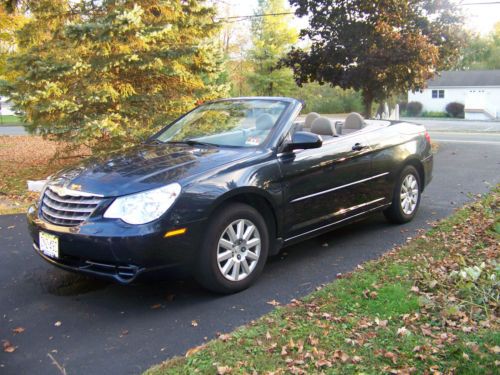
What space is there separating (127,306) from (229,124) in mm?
2024

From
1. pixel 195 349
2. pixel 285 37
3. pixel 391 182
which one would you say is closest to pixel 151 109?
pixel 391 182

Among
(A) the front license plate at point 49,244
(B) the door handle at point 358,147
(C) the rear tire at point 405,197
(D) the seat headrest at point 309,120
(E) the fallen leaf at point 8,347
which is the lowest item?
(E) the fallen leaf at point 8,347

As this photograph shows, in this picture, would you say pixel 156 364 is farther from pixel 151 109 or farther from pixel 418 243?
pixel 151 109

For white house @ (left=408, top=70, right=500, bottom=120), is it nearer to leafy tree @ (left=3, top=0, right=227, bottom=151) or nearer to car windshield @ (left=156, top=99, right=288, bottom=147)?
leafy tree @ (left=3, top=0, right=227, bottom=151)

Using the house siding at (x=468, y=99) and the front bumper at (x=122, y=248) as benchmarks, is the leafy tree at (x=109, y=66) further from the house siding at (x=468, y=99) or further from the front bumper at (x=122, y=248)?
the house siding at (x=468, y=99)

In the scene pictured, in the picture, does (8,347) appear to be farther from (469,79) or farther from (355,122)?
(469,79)

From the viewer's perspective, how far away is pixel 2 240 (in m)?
5.88

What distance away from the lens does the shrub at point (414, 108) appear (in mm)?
53000

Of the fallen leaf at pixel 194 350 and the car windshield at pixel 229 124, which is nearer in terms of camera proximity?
the fallen leaf at pixel 194 350

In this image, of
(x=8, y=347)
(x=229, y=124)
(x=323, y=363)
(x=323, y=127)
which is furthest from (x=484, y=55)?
(x=8, y=347)

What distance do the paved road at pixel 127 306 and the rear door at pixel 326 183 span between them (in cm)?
44

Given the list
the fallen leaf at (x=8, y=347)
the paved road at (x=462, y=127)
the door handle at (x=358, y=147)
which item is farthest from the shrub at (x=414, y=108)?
the fallen leaf at (x=8, y=347)

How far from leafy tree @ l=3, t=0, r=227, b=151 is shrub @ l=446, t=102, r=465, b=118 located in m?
45.6

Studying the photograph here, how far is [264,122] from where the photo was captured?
490 centimetres
